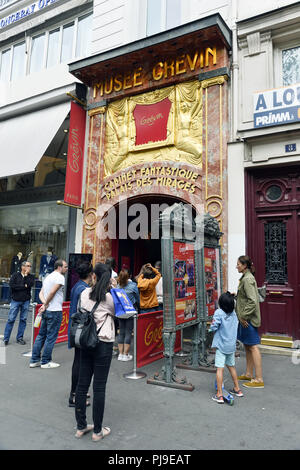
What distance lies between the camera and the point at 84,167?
10375 mm

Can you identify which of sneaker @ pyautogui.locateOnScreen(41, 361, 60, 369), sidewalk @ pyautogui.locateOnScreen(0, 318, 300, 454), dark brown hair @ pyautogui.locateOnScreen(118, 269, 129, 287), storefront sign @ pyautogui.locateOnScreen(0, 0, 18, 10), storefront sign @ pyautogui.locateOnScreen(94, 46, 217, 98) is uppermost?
storefront sign @ pyautogui.locateOnScreen(0, 0, 18, 10)

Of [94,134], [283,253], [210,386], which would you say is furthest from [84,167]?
[210,386]

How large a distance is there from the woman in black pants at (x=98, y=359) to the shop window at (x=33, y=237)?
307 inches

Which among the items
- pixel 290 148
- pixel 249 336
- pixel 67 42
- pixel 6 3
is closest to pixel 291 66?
pixel 290 148

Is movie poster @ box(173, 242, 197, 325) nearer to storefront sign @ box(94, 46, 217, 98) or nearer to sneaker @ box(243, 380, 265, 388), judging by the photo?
sneaker @ box(243, 380, 265, 388)

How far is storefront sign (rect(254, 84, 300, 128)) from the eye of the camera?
7.42m

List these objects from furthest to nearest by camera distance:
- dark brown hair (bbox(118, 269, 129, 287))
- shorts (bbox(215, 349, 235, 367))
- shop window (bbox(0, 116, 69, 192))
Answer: shop window (bbox(0, 116, 69, 192)), dark brown hair (bbox(118, 269, 129, 287)), shorts (bbox(215, 349, 235, 367))

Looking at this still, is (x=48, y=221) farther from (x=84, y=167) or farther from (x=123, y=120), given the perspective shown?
(x=123, y=120)

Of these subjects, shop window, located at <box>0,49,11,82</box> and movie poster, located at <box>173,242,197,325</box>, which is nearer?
movie poster, located at <box>173,242,197,325</box>

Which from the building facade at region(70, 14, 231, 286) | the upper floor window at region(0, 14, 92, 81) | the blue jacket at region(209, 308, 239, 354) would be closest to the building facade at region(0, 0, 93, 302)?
the upper floor window at region(0, 14, 92, 81)

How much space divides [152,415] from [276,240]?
5040 millimetres

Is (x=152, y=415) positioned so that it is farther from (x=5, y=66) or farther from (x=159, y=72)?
(x=5, y=66)

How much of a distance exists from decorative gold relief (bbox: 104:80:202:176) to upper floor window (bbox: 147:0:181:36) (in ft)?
7.46
